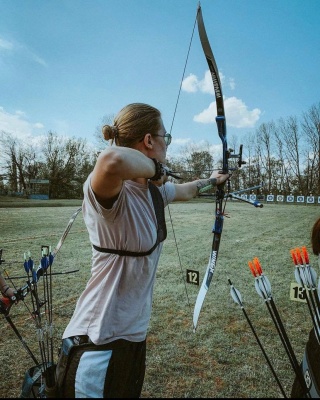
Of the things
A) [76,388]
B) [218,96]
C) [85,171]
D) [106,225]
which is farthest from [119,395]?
[85,171]

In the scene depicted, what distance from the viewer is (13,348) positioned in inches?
99.9

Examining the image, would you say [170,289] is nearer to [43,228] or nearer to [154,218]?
[154,218]

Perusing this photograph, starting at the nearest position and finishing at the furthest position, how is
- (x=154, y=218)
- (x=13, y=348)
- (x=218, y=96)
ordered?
(x=154, y=218) < (x=218, y=96) < (x=13, y=348)

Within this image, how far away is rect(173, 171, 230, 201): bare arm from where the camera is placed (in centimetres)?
166

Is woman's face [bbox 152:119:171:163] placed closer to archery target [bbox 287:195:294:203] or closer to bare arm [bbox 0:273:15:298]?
bare arm [bbox 0:273:15:298]

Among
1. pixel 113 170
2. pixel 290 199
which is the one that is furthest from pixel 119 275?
pixel 290 199

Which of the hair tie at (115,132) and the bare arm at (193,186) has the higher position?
the hair tie at (115,132)

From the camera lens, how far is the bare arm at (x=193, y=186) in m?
1.66

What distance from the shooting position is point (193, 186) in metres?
1.79

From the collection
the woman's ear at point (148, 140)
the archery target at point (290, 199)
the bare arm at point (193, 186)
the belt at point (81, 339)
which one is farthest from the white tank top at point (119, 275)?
the archery target at point (290, 199)

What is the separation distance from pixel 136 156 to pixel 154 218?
0.29m

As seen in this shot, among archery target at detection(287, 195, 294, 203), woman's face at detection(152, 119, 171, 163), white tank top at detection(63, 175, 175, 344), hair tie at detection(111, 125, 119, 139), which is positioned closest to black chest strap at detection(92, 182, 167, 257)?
white tank top at detection(63, 175, 175, 344)

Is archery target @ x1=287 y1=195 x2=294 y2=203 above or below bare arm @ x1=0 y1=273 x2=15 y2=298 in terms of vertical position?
above

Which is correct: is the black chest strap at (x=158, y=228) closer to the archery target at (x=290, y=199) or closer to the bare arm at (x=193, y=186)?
the bare arm at (x=193, y=186)
